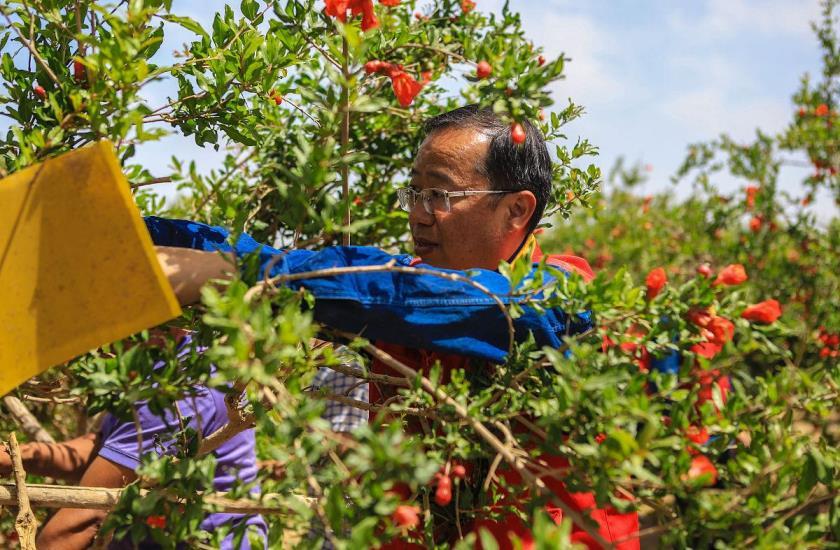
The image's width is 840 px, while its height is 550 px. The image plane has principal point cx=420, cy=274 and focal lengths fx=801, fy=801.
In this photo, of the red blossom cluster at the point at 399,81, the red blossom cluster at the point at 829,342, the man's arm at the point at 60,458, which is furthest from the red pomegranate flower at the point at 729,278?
the red blossom cluster at the point at 829,342

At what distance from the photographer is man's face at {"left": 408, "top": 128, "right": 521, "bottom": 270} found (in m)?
1.90

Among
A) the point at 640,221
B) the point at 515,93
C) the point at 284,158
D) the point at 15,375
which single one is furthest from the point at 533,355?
the point at 640,221

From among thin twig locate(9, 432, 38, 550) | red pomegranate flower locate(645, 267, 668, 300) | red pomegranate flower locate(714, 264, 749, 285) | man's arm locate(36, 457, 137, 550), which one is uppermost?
red pomegranate flower locate(714, 264, 749, 285)

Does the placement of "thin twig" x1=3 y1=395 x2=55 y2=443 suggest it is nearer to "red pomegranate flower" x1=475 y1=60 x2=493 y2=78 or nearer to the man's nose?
the man's nose

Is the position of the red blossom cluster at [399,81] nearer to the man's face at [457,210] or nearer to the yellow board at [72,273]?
the man's face at [457,210]

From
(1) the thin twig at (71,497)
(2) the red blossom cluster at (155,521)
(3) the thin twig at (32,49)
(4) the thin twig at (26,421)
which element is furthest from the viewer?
(4) the thin twig at (26,421)

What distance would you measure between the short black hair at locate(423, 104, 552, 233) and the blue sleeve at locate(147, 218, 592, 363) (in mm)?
462

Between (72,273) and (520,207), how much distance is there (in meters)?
1.11

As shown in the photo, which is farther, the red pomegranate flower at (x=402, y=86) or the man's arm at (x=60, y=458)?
the man's arm at (x=60, y=458)

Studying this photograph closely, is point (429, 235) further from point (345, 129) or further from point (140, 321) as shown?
point (140, 321)

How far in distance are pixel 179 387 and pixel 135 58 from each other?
0.61m

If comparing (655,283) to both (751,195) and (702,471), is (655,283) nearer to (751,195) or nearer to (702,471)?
(702,471)

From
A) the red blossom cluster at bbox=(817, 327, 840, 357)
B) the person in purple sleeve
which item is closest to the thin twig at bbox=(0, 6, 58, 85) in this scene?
the person in purple sleeve

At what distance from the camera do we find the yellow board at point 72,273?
1.25 meters
